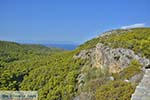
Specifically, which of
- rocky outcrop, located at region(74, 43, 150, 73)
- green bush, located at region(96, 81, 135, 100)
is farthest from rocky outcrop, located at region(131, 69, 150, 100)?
rocky outcrop, located at region(74, 43, 150, 73)

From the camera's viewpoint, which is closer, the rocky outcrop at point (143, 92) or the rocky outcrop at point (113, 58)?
the rocky outcrop at point (143, 92)

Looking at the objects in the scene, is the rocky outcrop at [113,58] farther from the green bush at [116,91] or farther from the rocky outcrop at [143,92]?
the rocky outcrop at [143,92]

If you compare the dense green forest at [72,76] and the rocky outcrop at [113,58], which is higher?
the rocky outcrop at [113,58]

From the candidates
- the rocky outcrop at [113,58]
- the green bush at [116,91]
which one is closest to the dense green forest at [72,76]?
the green bush at [116,91]

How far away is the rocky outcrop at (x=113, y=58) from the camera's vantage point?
1727 cm

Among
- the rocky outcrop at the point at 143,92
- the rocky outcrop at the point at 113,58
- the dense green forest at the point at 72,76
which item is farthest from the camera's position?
the rocky outcrop at the point at 113,58

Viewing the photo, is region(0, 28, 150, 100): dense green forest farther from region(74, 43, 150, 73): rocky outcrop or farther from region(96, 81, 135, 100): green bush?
region(74, 43, 150, 73): rocky outcrop

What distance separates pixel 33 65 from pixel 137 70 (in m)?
15.1

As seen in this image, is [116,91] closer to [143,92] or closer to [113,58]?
[113,58]

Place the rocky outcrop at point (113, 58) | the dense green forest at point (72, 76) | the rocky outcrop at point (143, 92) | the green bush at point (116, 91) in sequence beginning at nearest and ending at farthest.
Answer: the rocky outcrop at point (143, 92) → the green bush at point (116, 91) → the dense green forest at point (72, 76) → the rocky outcrop at point (113, 58)

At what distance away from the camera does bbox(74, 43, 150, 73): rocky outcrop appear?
1727cm

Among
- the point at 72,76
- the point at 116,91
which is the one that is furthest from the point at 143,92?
the point at 72,76

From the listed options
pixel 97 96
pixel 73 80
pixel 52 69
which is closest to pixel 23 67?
pixel 52 69

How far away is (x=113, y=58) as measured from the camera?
60.1ft
